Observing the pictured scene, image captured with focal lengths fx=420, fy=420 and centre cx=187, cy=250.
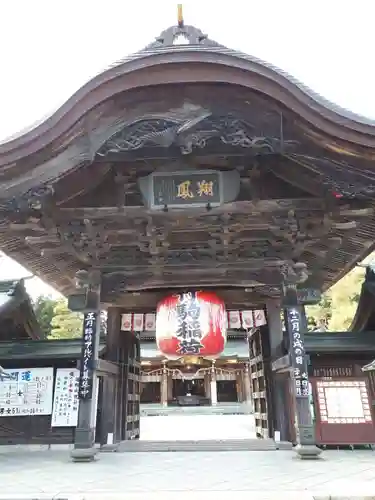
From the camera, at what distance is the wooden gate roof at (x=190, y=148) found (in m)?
5.23

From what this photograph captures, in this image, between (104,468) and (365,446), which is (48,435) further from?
(365,446)

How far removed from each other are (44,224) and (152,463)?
3934mm

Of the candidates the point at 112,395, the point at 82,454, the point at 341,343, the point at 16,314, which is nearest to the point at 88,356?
the point at 82,454

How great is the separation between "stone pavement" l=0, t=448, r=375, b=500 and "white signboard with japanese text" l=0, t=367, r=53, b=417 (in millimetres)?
1349

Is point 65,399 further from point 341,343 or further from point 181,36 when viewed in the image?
point 181,36

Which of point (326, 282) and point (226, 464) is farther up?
point (326, 282)

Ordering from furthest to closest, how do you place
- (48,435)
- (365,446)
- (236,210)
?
(48,435)
(365,446)
(236,210)

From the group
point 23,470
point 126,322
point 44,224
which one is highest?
point 44,224

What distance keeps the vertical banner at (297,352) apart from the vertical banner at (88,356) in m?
3.21

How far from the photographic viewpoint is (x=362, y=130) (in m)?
5.30

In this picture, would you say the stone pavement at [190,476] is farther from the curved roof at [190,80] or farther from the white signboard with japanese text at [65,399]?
the curved roof at [190,80]

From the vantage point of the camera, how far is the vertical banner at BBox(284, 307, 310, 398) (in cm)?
650

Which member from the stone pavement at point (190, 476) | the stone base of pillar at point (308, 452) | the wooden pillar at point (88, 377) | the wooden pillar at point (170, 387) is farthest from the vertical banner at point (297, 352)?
the wooden pillar at point (170, 387)

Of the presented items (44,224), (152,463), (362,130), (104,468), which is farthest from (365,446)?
(44,224)
